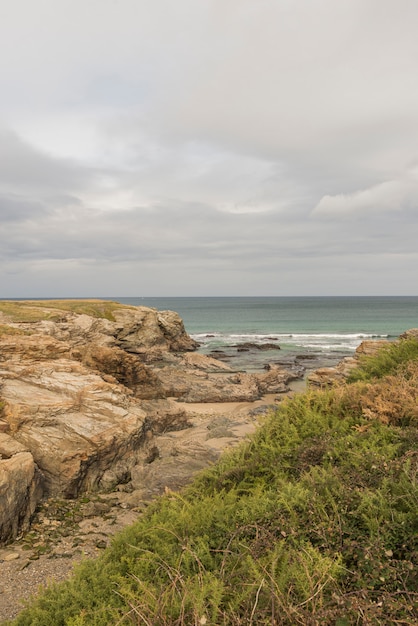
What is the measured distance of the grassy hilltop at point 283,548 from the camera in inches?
141

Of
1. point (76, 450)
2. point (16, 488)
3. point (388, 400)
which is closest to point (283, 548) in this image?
point (388, 400)

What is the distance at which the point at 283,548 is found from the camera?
14.9 ft

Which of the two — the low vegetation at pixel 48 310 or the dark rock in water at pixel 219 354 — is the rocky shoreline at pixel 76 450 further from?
the dark rock in water at pixel 219 354

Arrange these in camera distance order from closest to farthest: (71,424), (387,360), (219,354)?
(387,360)
(71,424)
(219,354)

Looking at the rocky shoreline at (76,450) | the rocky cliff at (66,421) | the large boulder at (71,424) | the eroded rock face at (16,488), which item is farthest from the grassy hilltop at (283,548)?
the large boulder at (71,424)

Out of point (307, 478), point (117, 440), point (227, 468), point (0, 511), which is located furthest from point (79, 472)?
point (307, 478)

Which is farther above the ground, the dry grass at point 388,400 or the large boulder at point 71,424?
the dry grass at point 388,400

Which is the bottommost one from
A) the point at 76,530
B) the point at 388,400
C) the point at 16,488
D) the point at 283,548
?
the point at 76,530

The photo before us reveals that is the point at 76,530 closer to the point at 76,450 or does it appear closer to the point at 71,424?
the point at 76,450

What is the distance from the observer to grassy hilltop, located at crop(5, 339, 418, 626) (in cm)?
359

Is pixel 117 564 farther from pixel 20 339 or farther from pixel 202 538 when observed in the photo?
pixel 20 339

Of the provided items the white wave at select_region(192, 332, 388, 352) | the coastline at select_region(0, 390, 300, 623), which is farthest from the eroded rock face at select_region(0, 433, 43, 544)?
the white wave at select_region(192, 332, 388, 352)

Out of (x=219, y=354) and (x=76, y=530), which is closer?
(x=76, y=530)

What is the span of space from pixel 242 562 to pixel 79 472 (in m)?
8.71
